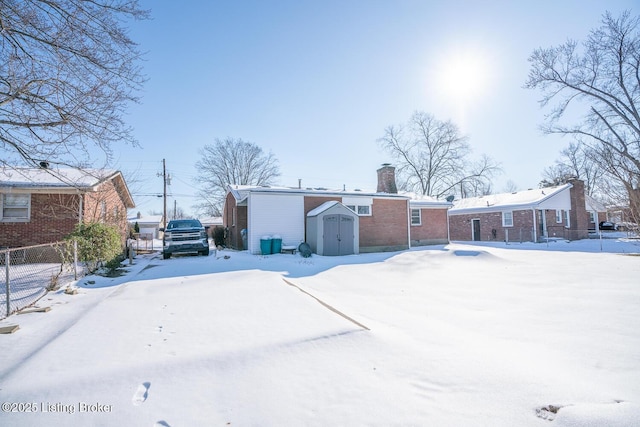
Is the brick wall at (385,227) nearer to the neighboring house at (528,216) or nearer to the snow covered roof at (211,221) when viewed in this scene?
the neighboring house at (528,216)

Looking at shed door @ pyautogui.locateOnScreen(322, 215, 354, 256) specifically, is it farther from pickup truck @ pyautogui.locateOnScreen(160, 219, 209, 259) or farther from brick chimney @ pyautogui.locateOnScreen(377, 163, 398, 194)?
brick chimney @ pyautogui.locateOnScreen(377, 163, 398, 194)

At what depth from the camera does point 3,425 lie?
243 cm

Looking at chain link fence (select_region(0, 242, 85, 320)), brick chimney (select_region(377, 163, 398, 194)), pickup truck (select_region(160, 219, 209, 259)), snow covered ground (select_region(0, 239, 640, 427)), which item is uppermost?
brick chimney (select_region(377, 163, 398, 194))

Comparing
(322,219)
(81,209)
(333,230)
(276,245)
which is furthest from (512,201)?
(81,209)

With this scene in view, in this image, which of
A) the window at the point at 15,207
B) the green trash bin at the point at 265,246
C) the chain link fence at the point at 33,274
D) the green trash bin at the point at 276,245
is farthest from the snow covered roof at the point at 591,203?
the window at the point at 15,207

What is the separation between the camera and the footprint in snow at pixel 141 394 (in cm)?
273

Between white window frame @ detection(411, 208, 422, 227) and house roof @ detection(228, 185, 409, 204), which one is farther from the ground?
house roof @ detection(228, 185, 409, 204)

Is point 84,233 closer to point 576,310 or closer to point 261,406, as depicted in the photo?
point 261,406

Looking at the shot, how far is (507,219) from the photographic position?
84.2ft

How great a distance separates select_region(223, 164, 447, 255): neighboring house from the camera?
1495 cm

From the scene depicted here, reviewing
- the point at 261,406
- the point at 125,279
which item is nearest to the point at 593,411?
the point at 261,406

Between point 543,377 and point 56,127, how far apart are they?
9079 millimetres

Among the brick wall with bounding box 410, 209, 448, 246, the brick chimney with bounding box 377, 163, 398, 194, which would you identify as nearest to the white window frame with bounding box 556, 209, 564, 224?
the brick wall with bounding box 410, 209, 448, 246

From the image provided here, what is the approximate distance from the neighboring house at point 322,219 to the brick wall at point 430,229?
3012 mm
